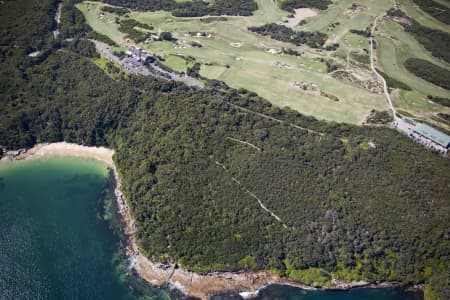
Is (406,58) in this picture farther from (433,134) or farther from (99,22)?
(99,22)

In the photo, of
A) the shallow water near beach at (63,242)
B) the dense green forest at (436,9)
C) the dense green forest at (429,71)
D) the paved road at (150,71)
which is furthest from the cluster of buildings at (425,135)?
the dense green forest at (436,9)

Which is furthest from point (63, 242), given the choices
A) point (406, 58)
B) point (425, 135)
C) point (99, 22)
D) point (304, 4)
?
point (304, 4)

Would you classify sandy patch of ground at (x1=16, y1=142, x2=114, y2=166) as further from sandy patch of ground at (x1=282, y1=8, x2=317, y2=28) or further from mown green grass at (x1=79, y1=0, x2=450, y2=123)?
sandy patch of ground at (x1=282, y1=8, x2=317, y2=28)

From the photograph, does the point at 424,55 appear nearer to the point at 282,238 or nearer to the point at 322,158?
the point at 322,158

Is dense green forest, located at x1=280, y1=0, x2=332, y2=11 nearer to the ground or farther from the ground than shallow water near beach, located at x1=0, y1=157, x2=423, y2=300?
farther from the ground

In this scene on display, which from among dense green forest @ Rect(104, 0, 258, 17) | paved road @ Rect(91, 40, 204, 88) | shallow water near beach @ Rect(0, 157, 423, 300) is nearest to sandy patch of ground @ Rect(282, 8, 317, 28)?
dense green forest @ Rect(104, 0, 258, 17)
